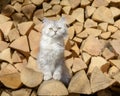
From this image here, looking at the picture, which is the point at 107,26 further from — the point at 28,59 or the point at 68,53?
the point at 28,59

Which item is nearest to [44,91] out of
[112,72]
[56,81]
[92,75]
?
[56,81]

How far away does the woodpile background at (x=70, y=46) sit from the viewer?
2234 millimetres

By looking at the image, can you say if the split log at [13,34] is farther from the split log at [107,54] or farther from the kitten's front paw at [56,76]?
the split log at [107,54]

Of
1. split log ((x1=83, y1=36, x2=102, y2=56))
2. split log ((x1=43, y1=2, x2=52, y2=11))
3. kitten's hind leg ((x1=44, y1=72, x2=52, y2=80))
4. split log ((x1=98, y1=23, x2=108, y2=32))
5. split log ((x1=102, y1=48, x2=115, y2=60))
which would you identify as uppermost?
split log ((x1=43, y1=2, x2=52, y2=11))

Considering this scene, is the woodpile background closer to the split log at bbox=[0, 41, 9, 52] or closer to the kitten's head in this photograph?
the split log at bbox=[0, 41, 9, 52]

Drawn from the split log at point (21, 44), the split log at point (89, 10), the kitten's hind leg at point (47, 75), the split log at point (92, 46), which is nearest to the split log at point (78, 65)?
the split log at point (92, 46)

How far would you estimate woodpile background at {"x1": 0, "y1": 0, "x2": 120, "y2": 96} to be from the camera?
2234 mm

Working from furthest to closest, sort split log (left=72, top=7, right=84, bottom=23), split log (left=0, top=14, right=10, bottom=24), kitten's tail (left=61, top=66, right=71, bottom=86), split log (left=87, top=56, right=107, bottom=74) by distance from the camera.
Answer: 1. split log (left=72, top=7, right=84, bottom=23)
2. split log (left=0, top=14, right=10, bottom=24)
3. split log (left=87, top=56, right=107, bottom=74)
4. kitten's tail (left=61, top=66, right=71, bottom=86)

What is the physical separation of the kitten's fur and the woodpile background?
78mm

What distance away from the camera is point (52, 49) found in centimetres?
225

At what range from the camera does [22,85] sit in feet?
7.45

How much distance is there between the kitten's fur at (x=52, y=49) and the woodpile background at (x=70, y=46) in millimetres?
78

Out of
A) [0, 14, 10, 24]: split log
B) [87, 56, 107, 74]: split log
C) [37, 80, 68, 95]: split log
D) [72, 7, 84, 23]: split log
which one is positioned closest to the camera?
[37, 80, 68, 95]: split log

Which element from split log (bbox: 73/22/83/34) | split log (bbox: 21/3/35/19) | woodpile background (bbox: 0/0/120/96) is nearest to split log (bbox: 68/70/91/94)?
woodpile background (bbox: 0/0/120/96)
